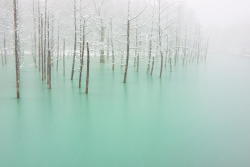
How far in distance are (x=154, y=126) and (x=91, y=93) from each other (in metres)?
9.25

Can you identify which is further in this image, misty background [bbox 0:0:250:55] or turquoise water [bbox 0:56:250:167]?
misty background [bbox 0:0:250:55]

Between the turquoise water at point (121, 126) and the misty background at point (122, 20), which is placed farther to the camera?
the misty background at point (122, 20)

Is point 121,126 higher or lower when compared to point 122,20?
lower

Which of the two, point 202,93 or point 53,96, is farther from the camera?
point 202,93

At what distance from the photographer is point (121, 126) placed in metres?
16.1

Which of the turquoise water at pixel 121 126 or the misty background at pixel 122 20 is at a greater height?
the misty background at pixel 122 20

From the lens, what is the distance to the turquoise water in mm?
11820

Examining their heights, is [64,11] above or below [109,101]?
above

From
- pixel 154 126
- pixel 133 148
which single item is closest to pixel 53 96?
pixel 154 126

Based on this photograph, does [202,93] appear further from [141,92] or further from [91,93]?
[91,93]

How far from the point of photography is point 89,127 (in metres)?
15.6

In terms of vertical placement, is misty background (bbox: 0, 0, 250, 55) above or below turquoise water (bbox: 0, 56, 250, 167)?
above

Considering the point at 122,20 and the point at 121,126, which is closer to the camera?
the point at 121,126

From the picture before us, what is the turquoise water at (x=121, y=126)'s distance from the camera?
11820 mm
